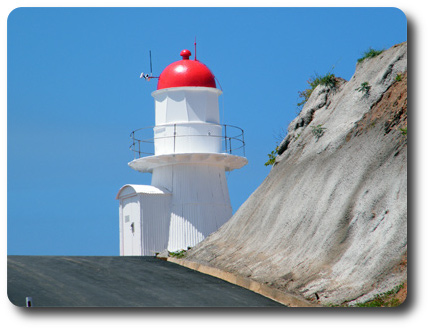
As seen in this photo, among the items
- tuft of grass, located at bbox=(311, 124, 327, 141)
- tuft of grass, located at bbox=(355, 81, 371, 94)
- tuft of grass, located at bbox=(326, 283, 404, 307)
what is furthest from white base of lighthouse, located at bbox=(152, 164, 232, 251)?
tuft of grass, located at bbox=(326, 283, 404, 307)

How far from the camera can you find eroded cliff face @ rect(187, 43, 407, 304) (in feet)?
44.6

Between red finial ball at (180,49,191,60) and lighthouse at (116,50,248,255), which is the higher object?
red finial ball at (180,49,191,60)

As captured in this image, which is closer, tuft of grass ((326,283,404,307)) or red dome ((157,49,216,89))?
tuft of grass ((326,283,404,307))

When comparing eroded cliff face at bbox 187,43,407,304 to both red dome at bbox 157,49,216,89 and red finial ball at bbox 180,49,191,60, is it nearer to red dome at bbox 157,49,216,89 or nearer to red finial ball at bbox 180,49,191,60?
red dome at bbox 157,49,216,89

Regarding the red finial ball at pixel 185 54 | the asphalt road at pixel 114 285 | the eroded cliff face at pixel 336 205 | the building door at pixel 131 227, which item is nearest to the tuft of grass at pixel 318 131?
the eroded cliff face at pixel 336 205

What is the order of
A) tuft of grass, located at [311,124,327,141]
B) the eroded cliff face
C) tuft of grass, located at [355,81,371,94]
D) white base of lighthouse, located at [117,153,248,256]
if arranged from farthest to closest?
1. white base of lighthouse, located at [117,153,248,256]
2. tuft of grass, located at [311,124,327,141]
3. tuft of grass, located at [355,81,371,94]
4. the eroded cliff face

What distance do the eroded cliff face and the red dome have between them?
4.04 meters

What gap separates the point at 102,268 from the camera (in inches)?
650

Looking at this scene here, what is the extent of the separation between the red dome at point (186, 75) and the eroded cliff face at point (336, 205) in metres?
4.04

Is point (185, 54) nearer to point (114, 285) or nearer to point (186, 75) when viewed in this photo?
point (186, 75)

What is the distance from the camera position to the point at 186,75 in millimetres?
22484

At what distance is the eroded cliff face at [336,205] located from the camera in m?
13.6
